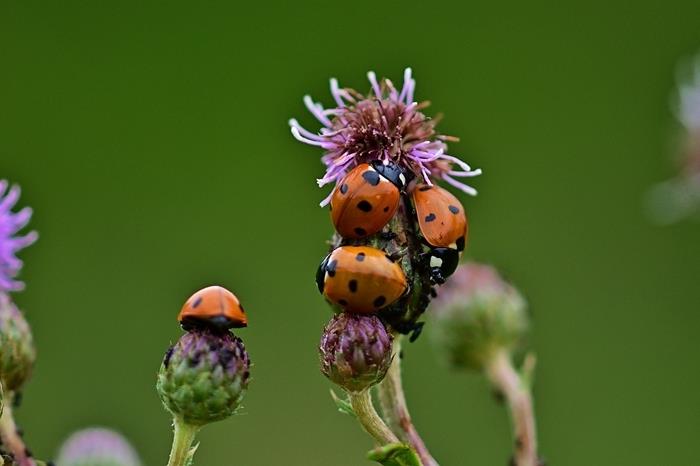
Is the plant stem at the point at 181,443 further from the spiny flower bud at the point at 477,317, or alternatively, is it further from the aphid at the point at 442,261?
the spiny flower bud at the point at 477,317

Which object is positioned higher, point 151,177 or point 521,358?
point 151,177

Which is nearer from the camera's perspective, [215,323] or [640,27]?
[215,323]

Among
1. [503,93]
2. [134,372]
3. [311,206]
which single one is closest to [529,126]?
[503,93]

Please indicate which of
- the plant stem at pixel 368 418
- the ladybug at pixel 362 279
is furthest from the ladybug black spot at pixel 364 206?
the plant stem at pixel 368 418

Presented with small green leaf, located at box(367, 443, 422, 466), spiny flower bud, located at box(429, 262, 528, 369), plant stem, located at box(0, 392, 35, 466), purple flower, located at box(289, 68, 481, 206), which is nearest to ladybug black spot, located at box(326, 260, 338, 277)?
purple flower, located at box(289, 68, 481, 206)

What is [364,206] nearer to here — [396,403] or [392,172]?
[392,172]

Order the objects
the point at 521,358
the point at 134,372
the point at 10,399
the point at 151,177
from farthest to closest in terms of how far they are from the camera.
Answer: the point at 151,177, the point at 134,372, the point at 521,358, the point at 10,399

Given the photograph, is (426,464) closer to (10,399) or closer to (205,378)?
(205,378)
